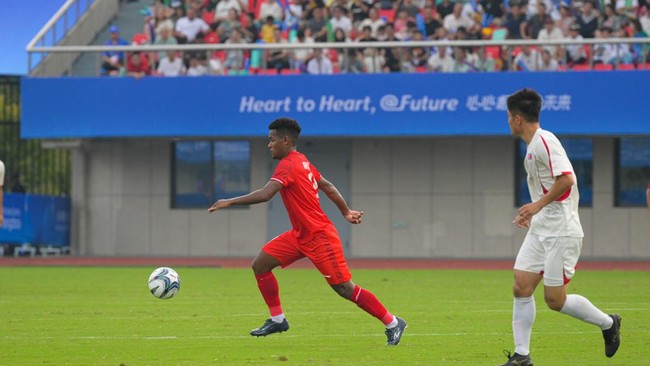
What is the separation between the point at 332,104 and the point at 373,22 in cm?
247

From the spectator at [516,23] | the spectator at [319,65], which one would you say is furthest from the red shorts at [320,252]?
the spectator at [516,23]

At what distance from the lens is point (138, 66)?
31.1 metres

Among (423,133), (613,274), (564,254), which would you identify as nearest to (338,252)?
(564,254)

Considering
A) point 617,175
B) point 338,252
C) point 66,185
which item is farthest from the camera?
point 66,185

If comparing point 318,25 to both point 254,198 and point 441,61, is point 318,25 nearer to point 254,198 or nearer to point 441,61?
point 441,61

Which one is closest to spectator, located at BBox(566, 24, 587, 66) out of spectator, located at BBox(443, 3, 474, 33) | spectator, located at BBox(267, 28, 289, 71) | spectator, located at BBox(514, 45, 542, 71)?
spectator, located at BBox(514, 45, 542, 71)

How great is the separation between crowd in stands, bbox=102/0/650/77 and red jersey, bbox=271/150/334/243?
17.8 meters

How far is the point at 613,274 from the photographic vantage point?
24.7 meters

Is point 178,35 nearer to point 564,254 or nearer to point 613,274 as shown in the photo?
point 613,274

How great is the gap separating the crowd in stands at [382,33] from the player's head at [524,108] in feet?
63.6

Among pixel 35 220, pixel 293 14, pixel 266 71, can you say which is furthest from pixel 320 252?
pixel 35 220

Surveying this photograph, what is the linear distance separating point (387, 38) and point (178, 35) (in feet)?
18.1

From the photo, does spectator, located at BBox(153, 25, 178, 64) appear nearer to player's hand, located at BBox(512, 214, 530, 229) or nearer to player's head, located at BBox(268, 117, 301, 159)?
player's head, located at BBox(268, 117, 301, 159)

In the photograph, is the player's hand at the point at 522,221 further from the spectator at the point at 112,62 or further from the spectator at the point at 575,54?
the spectator at the point at 112,62
